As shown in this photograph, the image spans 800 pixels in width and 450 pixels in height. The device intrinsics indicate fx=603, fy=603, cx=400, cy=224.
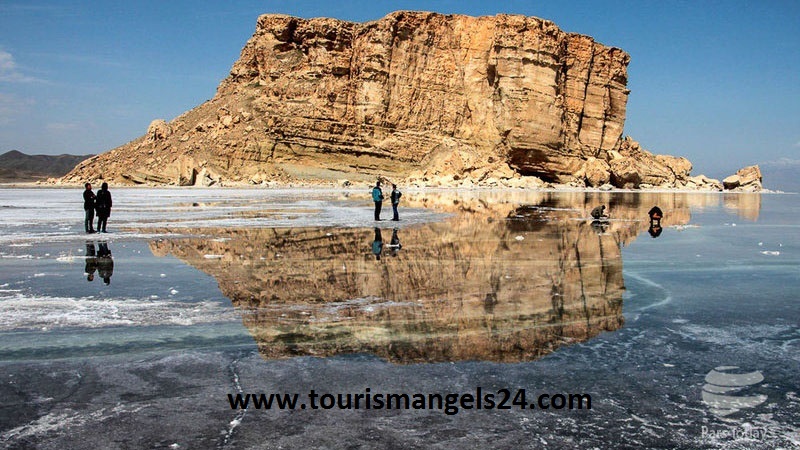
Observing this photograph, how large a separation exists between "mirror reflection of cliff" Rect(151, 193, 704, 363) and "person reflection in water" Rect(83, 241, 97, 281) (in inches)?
45.6

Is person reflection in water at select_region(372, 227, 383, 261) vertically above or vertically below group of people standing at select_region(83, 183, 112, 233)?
below

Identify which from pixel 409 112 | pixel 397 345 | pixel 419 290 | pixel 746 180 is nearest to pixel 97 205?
pixel 419 290

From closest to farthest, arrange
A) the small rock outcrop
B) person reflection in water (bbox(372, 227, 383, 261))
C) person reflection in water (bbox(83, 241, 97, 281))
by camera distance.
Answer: person reflection in water (bbox(83, 241, 97, 281)) → person reflection in water (bbox(372, 227, 383, 261)) → the small rock outcrop

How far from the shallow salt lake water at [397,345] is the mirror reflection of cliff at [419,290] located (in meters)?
0.04

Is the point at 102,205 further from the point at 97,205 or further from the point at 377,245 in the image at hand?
the point at 377,245

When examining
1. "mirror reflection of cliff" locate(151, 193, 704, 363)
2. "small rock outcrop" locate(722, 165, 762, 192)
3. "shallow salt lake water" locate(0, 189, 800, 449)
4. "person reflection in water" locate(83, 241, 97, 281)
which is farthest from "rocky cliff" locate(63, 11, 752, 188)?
"shallow salt lake water" locate(0, 189, 800, 449)

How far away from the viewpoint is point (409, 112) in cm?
6581

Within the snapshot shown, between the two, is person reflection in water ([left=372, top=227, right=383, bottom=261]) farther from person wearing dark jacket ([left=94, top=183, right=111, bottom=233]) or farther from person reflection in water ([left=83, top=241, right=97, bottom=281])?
person wearing dark jacket ([left=94, top=183, right=111, bottom=233])

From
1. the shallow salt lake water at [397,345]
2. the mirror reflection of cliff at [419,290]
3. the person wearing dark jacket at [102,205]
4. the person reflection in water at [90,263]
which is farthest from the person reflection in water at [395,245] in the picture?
the person wearing dark jacket at [102,205]

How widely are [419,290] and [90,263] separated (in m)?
5.88

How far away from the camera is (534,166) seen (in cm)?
6206

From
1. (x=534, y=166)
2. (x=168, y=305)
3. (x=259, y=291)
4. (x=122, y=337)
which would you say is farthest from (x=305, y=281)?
(x=534, y=166)

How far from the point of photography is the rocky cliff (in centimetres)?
6091

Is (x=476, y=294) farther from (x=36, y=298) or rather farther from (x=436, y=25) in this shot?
(x=436, y=25)
